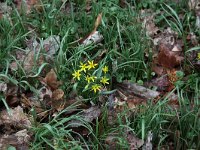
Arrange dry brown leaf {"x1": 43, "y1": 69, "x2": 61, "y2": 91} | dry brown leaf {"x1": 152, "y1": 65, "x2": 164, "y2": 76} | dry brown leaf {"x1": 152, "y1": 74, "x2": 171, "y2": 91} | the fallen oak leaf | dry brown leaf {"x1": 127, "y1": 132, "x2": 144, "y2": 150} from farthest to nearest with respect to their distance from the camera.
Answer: dry brown leaf {"x1": 152, "y1": 65, "x2": 164, "y2": 76} < dry brown leaf {"x1": 152, "y1": 74, "x2": 171, "y2": 91} < dry brown leaf {"x1": 43, "y1": 69, "x2": 61, "y2": 91} < the fallen oak leaf < dry brown leaf {"x1": 127, "y1": 132, "x2": 144, "y2": 150}

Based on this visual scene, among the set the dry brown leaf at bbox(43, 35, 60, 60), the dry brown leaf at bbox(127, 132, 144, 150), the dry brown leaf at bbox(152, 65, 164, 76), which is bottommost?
the dry brown leaf at bbox(127, 132, 144, 150)

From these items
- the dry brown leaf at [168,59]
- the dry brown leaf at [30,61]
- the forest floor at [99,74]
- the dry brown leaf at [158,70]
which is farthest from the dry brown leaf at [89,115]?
the dry brown leaf at [168,59]

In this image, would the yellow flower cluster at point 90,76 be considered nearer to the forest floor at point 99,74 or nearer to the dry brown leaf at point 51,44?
the forest floor at point 99,74

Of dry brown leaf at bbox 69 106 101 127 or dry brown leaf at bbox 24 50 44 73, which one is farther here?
dry brown leaf at bbox 24 50 44 73

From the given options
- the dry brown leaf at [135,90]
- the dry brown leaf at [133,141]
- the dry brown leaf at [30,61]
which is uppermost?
the dry brown leaf at [30,61]

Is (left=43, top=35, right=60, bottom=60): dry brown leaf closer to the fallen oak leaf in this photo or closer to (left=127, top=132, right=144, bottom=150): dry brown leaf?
the fallen oak leaf

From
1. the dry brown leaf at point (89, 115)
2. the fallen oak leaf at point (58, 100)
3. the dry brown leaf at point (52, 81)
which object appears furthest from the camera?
the dry brown leaf at point (52, 81)

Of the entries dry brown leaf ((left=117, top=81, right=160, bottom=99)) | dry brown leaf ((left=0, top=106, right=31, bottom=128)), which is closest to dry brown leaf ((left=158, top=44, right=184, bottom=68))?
dry brown leaf ((left=117, top=81, right=160, bottom=99))

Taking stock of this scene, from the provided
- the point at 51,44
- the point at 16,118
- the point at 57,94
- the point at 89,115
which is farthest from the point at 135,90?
the point at 16,118

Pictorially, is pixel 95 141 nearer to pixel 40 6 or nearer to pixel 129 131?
pixel 129 131

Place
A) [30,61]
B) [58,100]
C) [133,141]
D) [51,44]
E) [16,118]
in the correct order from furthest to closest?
1. [51,44]
2. [30,61]
3. [58,100]
4. [16,118]
5. [133,141]

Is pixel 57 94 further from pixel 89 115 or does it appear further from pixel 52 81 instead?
pixel 89 115
